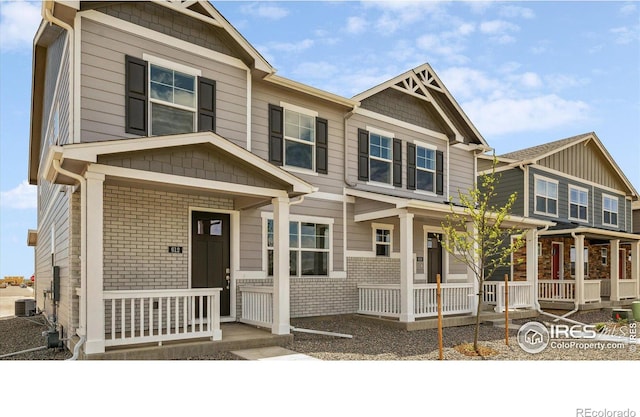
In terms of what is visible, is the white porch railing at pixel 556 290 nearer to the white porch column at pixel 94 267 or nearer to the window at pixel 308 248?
the window at pixel 308 248

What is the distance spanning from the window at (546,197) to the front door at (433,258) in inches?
244

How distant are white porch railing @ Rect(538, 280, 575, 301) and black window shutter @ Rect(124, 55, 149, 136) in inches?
559


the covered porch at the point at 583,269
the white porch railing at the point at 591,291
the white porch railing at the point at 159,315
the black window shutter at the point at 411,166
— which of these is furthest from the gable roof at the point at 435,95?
the white porch railing at the point at 159,315

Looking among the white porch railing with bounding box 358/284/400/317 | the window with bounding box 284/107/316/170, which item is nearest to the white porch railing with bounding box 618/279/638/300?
the white porch railing with bounding box 358/284/400/317

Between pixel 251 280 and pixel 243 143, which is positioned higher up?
pixel 243 143

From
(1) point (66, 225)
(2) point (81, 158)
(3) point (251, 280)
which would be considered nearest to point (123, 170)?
(2) point (81, 158)

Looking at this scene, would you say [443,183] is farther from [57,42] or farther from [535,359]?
[57,42]

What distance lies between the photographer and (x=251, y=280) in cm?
1109

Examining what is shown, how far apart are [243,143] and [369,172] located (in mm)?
4402

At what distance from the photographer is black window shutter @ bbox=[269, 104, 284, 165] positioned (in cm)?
1175

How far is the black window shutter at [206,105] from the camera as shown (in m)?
10.2

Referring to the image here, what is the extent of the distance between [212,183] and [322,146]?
4883 mm

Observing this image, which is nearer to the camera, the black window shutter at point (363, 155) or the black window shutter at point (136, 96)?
the black window shutter at point (136, 96)

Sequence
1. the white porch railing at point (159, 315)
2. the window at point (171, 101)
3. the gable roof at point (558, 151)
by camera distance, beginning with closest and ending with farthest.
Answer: the white porch railing at point (159, 315)
the window at point (171, 101)
the gable roof at point (558, 151)
